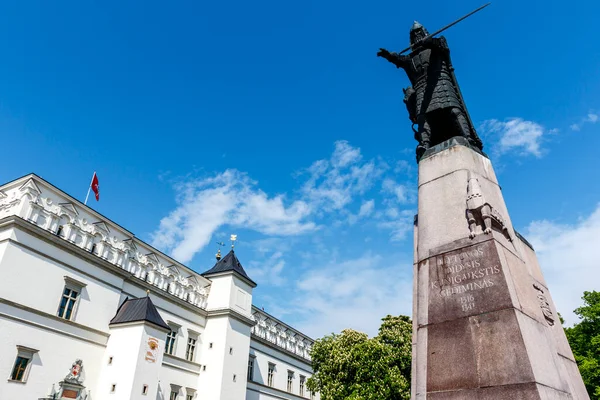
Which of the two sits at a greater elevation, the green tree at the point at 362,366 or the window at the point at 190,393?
the green tree at the point at 362,366

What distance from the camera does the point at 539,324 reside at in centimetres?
628

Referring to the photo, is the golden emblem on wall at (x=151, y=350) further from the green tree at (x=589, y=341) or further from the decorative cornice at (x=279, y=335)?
the green tree at (x=589, y=341)

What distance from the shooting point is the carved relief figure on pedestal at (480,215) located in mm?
6861

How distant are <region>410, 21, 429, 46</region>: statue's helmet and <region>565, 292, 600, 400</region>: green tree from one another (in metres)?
25.0

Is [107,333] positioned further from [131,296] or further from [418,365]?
[418,365]

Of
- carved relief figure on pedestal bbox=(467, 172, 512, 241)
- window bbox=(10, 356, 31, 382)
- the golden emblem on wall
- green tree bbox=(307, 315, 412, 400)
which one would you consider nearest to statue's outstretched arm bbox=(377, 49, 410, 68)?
carved relief figure on pedestal bbox=(467, 172, 512, 241)

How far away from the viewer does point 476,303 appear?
618 centimetres

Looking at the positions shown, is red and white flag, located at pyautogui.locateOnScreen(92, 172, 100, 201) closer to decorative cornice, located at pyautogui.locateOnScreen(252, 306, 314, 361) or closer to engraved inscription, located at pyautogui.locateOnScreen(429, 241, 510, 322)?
decorative cornice, located at pyautogui.locateOnScreen(252, 306, 314, 361)

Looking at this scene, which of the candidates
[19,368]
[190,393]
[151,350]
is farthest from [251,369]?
[19,368]

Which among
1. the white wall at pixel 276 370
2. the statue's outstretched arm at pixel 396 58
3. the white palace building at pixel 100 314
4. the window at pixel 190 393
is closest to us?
the statue's outstretched arm at pixel 396 58

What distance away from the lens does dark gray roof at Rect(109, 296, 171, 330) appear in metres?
21.9

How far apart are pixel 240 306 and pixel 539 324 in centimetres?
2692

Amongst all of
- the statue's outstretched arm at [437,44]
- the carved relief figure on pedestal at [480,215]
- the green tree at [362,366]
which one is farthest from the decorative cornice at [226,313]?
the carved relief figure on pedestal at [480,215]

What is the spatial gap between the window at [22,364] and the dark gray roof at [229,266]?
14.4 m
